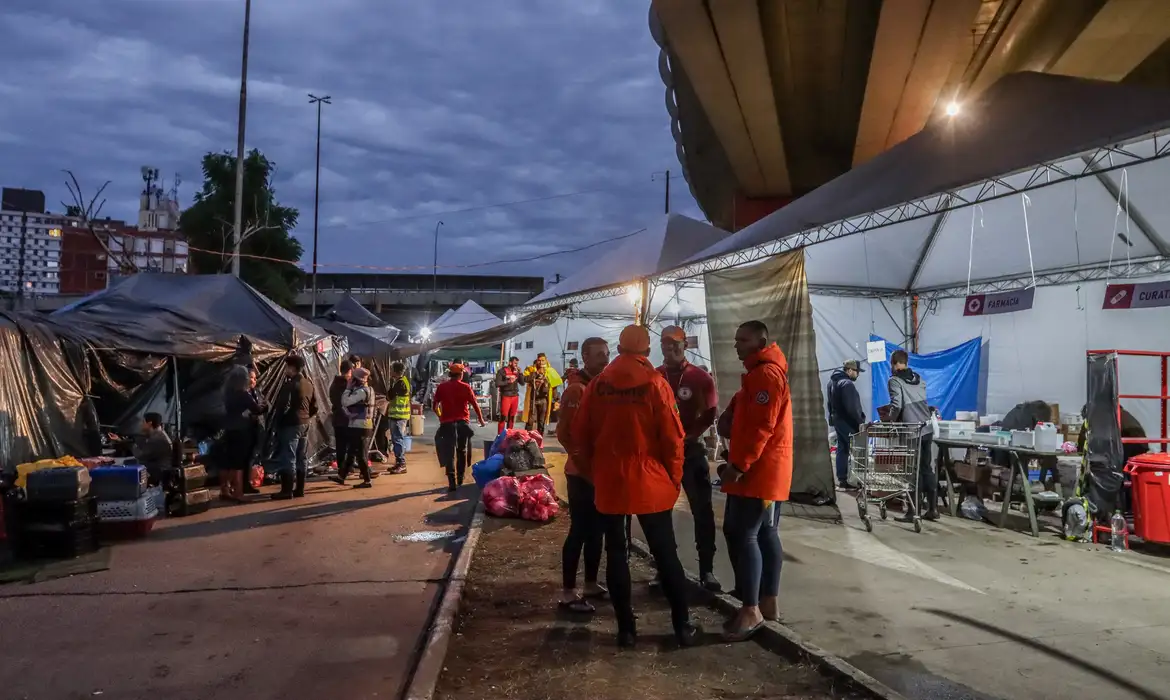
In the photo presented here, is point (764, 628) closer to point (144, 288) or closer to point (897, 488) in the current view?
point (897, 488)

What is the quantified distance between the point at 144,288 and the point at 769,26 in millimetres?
11063

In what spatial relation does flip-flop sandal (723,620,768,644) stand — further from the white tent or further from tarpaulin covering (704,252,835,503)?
the white tent

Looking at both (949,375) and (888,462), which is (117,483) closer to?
(888,462)

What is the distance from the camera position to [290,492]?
33.1 feet

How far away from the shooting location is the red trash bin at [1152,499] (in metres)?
7.01

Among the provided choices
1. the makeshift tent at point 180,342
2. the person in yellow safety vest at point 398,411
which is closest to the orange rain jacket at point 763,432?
the makeshift tent at point 180,342

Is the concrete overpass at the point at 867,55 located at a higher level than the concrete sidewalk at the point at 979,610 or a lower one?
higher

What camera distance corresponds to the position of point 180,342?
1049cm

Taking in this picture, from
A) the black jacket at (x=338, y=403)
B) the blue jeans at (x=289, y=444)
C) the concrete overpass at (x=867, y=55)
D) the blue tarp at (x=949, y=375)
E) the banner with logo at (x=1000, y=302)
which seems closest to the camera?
the blue jeans at (x=289, y=444)

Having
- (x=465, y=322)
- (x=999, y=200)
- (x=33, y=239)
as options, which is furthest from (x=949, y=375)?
(x=33, y=239)

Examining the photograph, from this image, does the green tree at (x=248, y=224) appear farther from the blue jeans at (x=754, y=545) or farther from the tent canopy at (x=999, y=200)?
the blue jeans at (x=754, y=545)

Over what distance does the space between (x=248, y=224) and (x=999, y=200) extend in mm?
24060

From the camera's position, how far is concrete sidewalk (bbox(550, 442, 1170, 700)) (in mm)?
4090

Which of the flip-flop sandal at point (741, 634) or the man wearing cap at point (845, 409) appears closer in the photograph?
the flip-flop sandal at point (741, 634)
